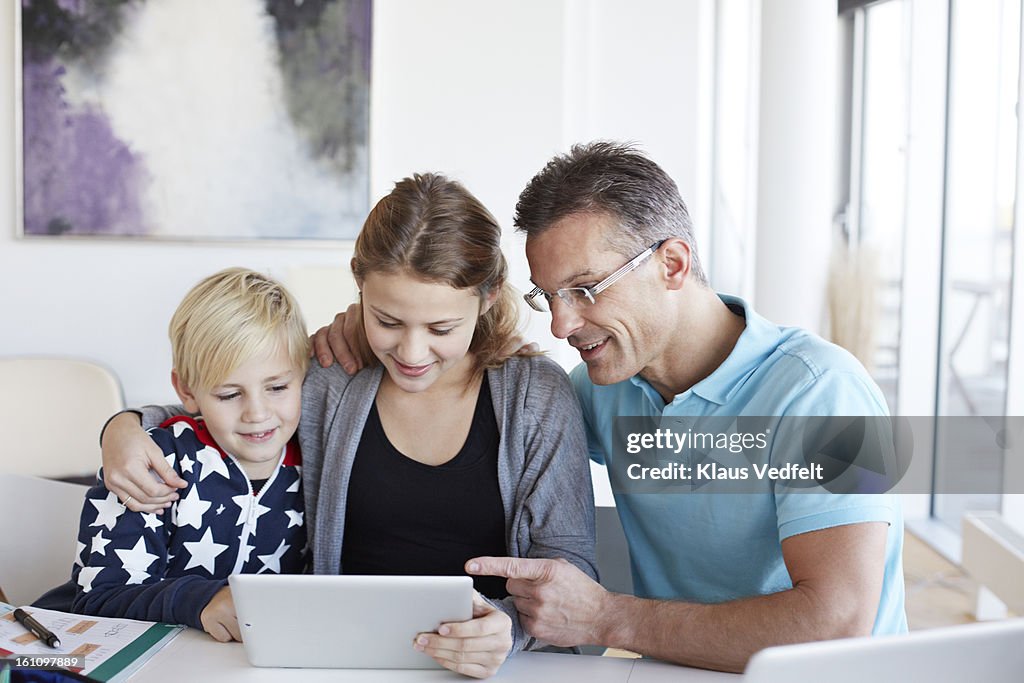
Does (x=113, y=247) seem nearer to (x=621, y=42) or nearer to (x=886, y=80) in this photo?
(x=621, y=42)

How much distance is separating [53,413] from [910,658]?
3.11 meters

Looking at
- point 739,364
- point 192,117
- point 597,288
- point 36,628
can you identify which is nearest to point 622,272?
point 597,288

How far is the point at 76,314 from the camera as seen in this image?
11.9 feet

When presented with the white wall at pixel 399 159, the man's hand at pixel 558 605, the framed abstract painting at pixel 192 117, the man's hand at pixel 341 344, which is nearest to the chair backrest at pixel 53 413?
the white wall at pixel 399 159

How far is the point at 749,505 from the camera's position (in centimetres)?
155

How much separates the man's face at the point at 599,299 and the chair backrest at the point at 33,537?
101 cm

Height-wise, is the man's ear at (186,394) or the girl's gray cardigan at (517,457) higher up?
the man's ear at (186,394)

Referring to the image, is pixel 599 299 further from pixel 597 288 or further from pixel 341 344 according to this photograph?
pixel 341 344

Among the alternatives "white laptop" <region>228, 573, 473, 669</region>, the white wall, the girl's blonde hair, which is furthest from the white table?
the white wall

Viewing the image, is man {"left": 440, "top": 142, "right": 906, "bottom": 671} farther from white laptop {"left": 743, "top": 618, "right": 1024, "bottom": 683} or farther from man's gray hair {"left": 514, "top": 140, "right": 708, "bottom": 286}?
white laptop {"left": 743, "top": 618, "right": 1024, "bottom": 683}

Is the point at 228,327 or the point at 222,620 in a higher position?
the point at 228,327

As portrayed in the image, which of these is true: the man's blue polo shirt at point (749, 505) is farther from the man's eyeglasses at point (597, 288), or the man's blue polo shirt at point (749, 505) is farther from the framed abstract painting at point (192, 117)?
the framed abstract painting at point (192, 117)

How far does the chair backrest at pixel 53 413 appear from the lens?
332 cm

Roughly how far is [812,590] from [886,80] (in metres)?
3.72
